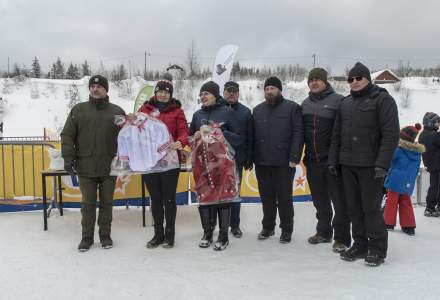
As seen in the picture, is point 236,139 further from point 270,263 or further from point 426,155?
point 426,155

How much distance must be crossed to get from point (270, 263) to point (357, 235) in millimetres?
960

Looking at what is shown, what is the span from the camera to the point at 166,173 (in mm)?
4367

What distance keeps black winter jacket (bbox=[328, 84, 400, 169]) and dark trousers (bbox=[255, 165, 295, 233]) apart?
0.73 m

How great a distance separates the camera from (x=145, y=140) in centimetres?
441

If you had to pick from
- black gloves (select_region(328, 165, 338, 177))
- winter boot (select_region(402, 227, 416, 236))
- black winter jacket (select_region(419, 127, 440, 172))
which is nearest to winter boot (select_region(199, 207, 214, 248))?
black gloves (select_region(328, 165, 338, 177))

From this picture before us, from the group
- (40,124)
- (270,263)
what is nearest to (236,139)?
(270,263)

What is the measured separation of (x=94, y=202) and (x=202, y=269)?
5.24ft

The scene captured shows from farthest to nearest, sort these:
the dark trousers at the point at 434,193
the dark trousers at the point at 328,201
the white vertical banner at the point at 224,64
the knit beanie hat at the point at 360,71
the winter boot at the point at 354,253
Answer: the white vertical banner at the point at 224,64 < the dark trousers at the point at 434,193 < the dark trousers at the point at 328,201 < the winter boot at the point at 354,253 < the knit beanie hat at the point at 360,71

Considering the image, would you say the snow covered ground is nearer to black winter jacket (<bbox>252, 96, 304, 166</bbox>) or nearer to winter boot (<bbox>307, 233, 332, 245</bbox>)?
winter boot (<bbox>307, 233, 332, 245</bbox>)

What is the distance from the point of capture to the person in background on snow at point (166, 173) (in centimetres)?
439

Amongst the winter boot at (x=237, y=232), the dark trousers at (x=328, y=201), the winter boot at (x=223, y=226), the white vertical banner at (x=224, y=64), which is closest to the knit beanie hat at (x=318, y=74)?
the dark trousers at (x=328, y=201)

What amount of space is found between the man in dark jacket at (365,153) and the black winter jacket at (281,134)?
493mm

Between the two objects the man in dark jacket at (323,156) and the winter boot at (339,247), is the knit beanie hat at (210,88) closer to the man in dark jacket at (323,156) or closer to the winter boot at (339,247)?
the man in dark jacket at (323,156)

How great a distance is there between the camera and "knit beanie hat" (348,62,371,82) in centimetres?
380
